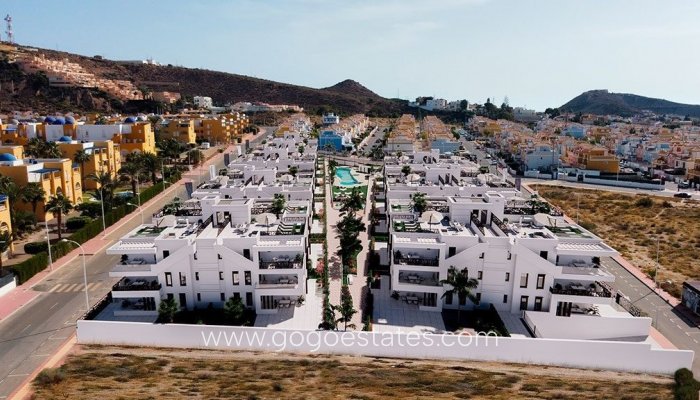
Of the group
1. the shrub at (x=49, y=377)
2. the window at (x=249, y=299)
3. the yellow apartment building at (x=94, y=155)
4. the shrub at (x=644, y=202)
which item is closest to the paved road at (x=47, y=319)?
the shrub at (x=49, y=377)

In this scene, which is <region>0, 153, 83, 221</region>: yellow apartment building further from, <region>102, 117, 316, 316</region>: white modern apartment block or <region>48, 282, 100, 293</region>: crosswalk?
<region>102, 117, 316, 316</region>: white modern apartment block

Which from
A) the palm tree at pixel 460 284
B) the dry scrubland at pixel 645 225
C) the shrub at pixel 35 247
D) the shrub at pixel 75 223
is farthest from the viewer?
the shrub at pixel 75 223

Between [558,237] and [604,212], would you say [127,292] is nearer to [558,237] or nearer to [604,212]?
[558,237]

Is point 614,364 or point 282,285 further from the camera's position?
point 282,285

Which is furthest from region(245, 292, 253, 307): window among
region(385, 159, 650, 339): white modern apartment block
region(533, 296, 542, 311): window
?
region(533, 296, 542, 311): window

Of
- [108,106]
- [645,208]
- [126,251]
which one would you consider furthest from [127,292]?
[108,106]

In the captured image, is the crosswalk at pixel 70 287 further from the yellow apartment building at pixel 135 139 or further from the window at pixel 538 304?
the yellow apartment building at pixel 135 139

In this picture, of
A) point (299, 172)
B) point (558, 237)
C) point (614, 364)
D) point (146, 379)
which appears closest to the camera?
point (146, 379)
